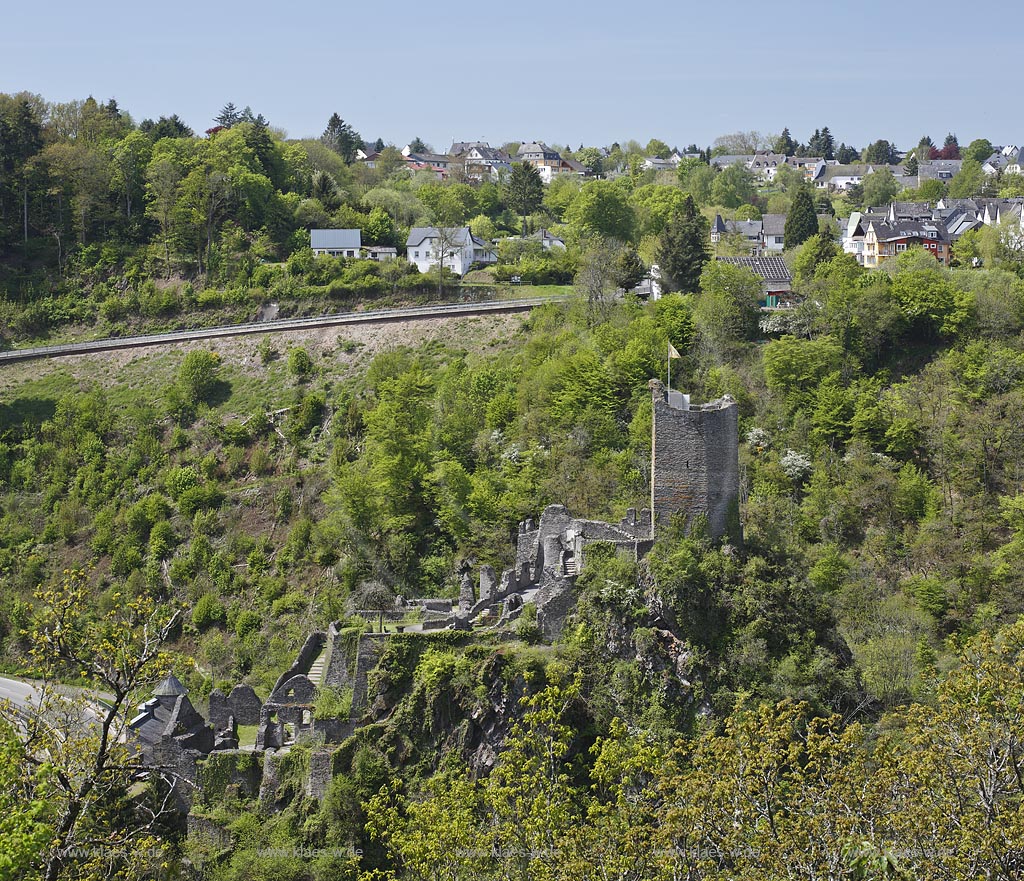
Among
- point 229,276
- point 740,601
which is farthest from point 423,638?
point 229,276

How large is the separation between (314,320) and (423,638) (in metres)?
42.6

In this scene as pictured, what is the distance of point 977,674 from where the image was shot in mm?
20641

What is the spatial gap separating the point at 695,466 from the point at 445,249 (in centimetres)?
5123

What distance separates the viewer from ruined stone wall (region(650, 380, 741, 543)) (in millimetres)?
34469

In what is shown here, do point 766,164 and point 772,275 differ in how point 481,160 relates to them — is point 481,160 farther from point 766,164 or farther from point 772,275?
point 772,275

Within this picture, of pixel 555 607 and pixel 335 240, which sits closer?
pixel 555 607

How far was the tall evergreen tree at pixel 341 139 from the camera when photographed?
4797 inches

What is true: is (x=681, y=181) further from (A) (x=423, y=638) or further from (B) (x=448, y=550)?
(A) (x=423, y=638)

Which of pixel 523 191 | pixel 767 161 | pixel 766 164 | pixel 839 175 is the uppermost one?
pixel 767 161

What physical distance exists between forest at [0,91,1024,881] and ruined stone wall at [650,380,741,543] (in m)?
1.38

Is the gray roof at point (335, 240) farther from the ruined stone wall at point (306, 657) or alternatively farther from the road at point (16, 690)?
the ruined stone wall at point (306, 657)

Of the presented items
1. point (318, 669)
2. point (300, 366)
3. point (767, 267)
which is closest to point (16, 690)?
point (318, 669)

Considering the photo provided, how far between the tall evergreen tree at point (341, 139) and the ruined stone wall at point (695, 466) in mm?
91256

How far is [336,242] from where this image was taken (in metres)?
83.1
